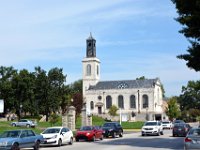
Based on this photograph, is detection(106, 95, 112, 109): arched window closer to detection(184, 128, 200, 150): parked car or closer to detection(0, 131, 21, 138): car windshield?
detection(0, 131, 21, 138): car windshield

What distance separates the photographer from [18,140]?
2573 cm

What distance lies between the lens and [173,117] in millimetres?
122500

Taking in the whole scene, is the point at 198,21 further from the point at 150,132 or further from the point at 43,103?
the point at 43,103

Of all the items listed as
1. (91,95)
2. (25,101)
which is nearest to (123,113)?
(91,95)

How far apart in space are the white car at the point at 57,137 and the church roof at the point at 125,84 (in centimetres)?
10153

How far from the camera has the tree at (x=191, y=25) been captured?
28891mm

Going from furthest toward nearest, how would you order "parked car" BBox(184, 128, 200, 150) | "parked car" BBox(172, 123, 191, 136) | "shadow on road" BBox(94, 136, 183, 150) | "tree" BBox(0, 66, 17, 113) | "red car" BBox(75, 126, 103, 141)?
→ "tree" BBox(0, 66, 17, 113) → "parked car" BBox(172, 123, 191, 136) → "red car" BBox(75, 126, 103, 141) → "shadow on road" BBox(94, 136, 183, 150) → "parked car" BBox(184, 128, 200, 150)

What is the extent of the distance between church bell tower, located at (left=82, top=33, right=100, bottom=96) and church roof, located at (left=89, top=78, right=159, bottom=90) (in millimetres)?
2482

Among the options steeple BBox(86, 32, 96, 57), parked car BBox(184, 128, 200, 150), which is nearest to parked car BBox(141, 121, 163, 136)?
parked car BBox(184, 128, 200, 150)

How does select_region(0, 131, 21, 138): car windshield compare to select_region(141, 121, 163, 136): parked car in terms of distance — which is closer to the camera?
select_region(0, 131, 21, 138): car windshield

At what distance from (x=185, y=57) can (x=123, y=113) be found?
102590 millimetres

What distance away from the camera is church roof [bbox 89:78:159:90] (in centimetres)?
13565

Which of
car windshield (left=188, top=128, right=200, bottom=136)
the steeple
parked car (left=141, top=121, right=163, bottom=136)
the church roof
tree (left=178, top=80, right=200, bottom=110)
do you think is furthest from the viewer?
tree (left=178, top=80, right=200, bottom=110)

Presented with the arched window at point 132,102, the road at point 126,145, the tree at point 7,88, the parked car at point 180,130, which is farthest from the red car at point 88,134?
the arched window at point 132,102
